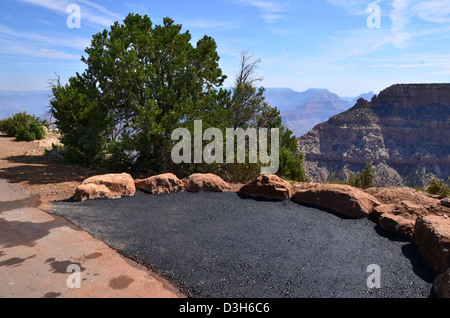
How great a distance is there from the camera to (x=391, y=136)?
80.5m

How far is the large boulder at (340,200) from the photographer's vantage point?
6.77 metres

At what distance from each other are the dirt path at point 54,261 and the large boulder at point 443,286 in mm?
3303

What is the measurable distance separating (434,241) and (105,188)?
23.9ft

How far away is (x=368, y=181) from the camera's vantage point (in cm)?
1052

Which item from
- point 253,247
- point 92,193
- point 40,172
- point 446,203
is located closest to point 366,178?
point 446,203

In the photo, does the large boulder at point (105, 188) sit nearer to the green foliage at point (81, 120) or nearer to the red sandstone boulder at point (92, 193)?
the red sandstone boulder at point (92, 193)

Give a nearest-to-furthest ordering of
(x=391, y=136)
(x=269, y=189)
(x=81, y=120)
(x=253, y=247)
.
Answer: (x=253, y=247) < (x=269, y=189) < (x=81, y=120) < (x=391, y=136)

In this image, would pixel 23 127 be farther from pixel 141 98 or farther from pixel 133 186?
pixel 133 186

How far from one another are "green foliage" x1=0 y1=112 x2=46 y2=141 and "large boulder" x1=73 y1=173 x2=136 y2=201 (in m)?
12.9

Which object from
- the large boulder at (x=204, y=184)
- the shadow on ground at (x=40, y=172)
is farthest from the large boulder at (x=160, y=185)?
the shadow on ground at (x=40, y=172)

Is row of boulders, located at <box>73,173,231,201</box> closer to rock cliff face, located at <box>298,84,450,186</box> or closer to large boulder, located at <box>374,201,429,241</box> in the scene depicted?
large boulder, located at <box>374,201,429,241</box>
